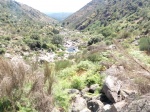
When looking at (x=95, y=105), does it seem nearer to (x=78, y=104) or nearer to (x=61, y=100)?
(x=78, y=104)

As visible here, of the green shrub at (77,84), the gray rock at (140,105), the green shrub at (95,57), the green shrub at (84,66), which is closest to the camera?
the gray rock at (140,105)

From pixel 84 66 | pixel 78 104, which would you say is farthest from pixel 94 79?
pixel 84 66

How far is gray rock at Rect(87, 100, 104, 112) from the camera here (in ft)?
24.9

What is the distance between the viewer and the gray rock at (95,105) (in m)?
7.59

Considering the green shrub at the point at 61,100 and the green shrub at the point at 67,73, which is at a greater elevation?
the green shrub at the point at 67,73

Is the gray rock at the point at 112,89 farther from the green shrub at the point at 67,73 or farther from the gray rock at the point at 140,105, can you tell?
the green shrub at the point at 67,73

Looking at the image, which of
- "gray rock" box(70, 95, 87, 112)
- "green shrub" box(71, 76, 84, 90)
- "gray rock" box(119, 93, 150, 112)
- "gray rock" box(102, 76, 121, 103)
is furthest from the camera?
"green shrub" box(71, 76, 84, 90)

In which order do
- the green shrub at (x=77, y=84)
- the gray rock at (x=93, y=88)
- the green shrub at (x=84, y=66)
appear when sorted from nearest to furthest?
the gray rock at (x=93, y=88) → the green shrub at (x=77, y=84) → the green shrub at (x=84, y=66)

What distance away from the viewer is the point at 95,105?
7.85m

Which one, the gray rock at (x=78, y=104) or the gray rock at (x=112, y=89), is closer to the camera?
the gray rock at (x=112, y=89)

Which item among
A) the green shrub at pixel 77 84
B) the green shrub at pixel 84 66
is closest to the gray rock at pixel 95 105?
the green shrub at pixel 77 84

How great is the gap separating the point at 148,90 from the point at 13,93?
10.5 feet

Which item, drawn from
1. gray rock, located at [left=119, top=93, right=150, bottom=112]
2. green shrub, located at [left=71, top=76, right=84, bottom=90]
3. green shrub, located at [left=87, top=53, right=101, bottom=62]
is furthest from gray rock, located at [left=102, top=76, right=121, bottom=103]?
green shrub, located at [left=87, top=53, right=101, bottom=62]

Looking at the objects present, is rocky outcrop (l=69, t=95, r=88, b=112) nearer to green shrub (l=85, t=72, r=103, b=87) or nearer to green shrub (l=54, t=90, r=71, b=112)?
green shrub (l=54, t=90, r=71, b=112)
